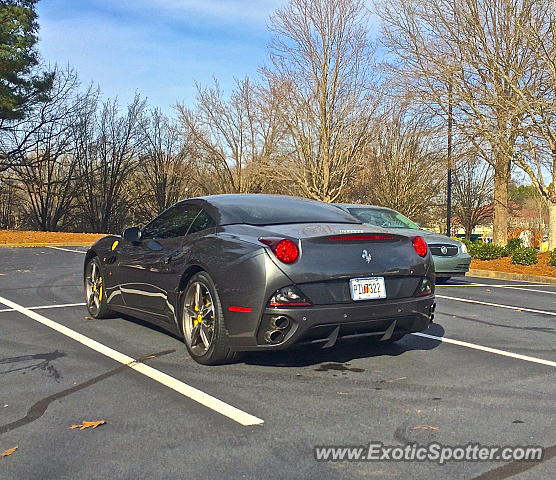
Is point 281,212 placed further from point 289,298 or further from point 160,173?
point 160,173

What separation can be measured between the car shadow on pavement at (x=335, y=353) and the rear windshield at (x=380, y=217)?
5.73 meters

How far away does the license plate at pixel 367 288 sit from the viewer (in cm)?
452

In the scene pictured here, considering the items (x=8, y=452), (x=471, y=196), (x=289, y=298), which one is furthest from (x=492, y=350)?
(x=471, y=196)

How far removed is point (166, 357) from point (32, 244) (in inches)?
865

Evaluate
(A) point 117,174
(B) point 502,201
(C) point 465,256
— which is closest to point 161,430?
(C) point 465,256

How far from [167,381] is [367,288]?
1618 mm

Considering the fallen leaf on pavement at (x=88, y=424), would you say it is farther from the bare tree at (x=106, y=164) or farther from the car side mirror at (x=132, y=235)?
the bare tree at (x=106, y=164)

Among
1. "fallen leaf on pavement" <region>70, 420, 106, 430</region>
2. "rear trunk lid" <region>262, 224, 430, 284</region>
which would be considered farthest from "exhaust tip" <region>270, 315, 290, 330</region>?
"fallen leaf on pavement" <region>70, 420, 106, 430</region>

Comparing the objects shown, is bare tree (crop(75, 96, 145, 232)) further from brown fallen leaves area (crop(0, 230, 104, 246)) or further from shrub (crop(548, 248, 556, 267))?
shrub (crop(548, 248, 556, 267))

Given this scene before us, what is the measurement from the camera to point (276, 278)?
4.38 m

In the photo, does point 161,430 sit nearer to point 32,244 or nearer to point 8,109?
point 32,244

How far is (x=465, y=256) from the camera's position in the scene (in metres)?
11.5

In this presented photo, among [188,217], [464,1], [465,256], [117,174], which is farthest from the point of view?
[117,174]

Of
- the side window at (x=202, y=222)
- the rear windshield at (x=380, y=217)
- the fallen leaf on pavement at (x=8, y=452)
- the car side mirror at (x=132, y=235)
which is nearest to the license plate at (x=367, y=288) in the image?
the side window at (x=202, y=222)
